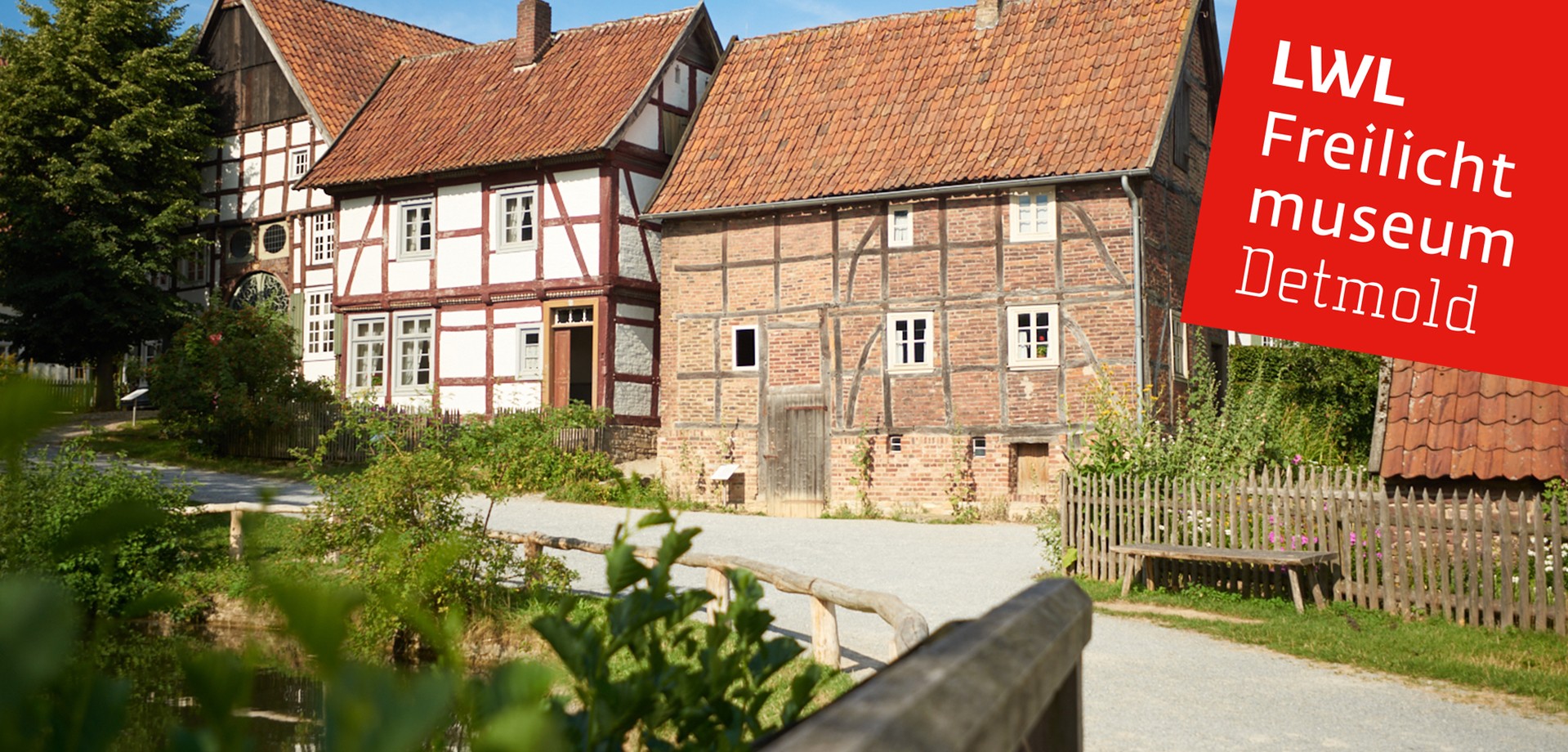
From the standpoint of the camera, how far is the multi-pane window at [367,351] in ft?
87.7

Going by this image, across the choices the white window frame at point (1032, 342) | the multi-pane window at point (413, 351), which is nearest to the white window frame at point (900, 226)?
the white window frame at point (1032, 342)

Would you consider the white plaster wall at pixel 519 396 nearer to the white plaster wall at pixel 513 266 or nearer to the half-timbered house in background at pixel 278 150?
the white plaster wall at pixel 513 266

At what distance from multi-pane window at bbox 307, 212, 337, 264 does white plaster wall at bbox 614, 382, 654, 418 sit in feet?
28.7

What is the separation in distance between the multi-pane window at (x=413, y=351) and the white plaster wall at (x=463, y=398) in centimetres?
65

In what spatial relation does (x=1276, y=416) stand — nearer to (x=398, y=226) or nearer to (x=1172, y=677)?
(x=1172, y=677)

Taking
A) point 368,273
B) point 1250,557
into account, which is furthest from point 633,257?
point 1250,557

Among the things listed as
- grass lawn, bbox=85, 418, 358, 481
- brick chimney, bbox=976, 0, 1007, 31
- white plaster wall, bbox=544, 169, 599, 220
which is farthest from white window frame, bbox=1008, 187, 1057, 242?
grass lawn, bbox=85, 418, 358, 481

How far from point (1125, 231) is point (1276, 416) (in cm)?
422

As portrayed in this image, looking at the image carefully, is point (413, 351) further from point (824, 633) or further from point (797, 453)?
point (824, 633)

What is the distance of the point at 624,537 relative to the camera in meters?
1.32

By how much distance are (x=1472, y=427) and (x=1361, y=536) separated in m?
1.68

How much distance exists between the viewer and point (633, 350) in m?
24.7

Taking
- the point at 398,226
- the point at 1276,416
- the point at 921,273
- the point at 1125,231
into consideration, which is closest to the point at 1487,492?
the point at 1276,416

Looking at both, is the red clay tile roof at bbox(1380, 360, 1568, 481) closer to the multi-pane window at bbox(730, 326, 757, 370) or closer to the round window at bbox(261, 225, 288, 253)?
the multi-pane window at bbox(730, 326, 757, 370)
